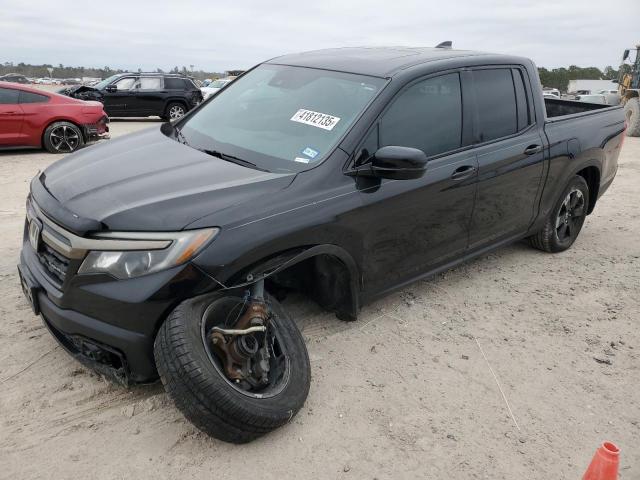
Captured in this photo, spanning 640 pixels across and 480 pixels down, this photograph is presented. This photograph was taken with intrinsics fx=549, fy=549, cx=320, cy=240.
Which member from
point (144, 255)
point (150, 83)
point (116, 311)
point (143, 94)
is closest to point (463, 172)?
point (144, 255)

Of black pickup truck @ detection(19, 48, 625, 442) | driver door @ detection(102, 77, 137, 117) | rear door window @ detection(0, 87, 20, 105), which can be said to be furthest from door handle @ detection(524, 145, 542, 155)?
driver door @ detection(102, 77, 137, 117)

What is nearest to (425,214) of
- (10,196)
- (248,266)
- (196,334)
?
(248,266)

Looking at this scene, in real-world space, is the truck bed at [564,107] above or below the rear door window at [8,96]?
above

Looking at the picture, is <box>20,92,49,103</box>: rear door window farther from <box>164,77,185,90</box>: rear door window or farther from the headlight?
the headlight

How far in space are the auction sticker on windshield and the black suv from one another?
13580mm

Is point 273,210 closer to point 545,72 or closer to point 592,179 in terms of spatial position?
point 592,179

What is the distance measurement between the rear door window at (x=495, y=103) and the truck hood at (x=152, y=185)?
168 cm

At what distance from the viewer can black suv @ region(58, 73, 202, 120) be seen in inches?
608

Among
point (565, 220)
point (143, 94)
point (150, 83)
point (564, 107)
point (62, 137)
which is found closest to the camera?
point (565, 220)

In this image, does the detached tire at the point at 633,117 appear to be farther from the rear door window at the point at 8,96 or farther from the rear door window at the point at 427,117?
the rear door window at the point at 8,96

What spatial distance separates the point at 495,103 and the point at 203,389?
2.90m

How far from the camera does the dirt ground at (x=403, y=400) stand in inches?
96.3

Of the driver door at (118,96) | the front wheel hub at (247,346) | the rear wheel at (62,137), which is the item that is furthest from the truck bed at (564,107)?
the driver door at (118,96)

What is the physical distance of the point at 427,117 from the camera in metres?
3.47
